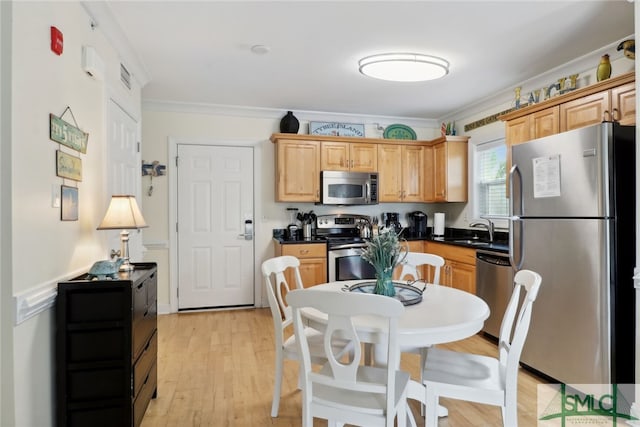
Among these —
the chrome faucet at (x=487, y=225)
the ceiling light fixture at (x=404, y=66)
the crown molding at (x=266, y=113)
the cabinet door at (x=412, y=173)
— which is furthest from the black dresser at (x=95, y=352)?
the cabinet door at (x=412, y=173)

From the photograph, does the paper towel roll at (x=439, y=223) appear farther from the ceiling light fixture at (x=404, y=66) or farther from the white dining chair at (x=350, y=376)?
the white dining chair at (x=350, y=376)

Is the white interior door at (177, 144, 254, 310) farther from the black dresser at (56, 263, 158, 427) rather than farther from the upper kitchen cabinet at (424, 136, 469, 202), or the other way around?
the black dresser at (56, 263, 158, 427)

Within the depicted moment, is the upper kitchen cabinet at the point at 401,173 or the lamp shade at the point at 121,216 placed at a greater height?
the upper kitchen cabinet at the point at 401,173

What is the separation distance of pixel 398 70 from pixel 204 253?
9.87ft

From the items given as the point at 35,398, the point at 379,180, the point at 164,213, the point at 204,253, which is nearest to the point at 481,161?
the point at 379,180

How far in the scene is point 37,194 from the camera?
1636 millimetres

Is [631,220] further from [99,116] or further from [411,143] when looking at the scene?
[99,116]

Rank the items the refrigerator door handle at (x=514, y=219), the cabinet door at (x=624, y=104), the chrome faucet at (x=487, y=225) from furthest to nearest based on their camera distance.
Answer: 1. the chrome faucet at (x=487, y=225)
2. the refrigerator door handle at (x=514, y=219)
3. the cabinet door at (x=624, y=104)

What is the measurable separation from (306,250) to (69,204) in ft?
8.56

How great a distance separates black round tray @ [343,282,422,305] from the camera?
2014mm

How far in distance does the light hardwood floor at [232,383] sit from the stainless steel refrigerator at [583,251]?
15.8 inches

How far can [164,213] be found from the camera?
4.41 meters

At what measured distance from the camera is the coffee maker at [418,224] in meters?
5.09

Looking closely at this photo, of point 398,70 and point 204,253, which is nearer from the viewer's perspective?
point 398,70
